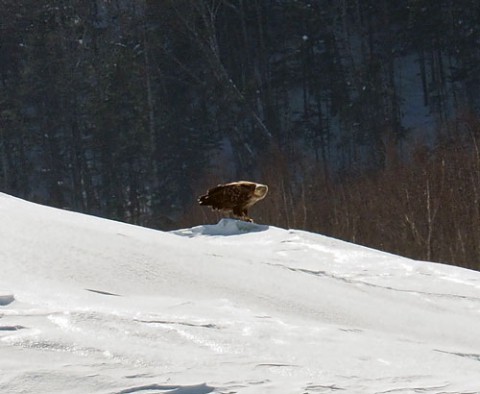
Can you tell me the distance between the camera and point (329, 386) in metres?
3.32

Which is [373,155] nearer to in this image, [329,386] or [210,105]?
[210,105]

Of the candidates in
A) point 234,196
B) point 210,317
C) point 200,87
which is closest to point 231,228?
point 234,196

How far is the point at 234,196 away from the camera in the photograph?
8.01 m

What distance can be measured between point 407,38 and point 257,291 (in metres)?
33.0

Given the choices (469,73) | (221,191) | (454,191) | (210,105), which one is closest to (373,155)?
(469,73)

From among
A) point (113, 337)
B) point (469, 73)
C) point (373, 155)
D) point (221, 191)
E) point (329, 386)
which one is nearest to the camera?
point (329, 386)

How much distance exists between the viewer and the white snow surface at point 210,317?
3.30 meters

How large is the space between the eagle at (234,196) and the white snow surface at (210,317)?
1.73 m

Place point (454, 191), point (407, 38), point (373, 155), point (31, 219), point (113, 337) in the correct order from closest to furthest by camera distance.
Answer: point (113, 337)
point (31, 219)
point (454, 191)
point (373, 155)
point (407, 38)

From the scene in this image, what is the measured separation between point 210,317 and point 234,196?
13.1ft

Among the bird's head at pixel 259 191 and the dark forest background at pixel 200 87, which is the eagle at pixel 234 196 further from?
the dark forest background at pixel 200 87

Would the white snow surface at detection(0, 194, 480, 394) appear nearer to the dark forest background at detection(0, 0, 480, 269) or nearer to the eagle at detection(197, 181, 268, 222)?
the eagle at detection(197, 181, 268, 222)

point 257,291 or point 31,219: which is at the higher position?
point 31,219

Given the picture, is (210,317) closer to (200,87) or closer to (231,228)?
(231,228)
